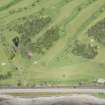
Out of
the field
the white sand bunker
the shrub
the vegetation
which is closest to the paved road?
the field

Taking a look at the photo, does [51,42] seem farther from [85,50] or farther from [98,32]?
[98,32]

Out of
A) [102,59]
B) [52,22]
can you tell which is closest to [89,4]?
[52,22]

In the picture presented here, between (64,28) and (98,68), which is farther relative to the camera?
(64,28)

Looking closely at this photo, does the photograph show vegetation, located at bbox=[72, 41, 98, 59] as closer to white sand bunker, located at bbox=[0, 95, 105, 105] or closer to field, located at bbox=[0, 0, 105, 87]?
field, located at bbox=[0, 0, 105, 87]

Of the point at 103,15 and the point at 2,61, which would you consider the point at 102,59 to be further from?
the point at 2,61

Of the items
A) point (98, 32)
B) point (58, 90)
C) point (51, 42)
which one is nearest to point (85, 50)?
point (98, 32)

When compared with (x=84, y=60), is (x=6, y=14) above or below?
above

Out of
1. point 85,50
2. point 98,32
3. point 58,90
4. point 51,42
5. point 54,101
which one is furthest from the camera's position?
point 98,32

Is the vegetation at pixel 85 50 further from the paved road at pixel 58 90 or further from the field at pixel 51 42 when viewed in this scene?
the paved road at pixel 58 90
